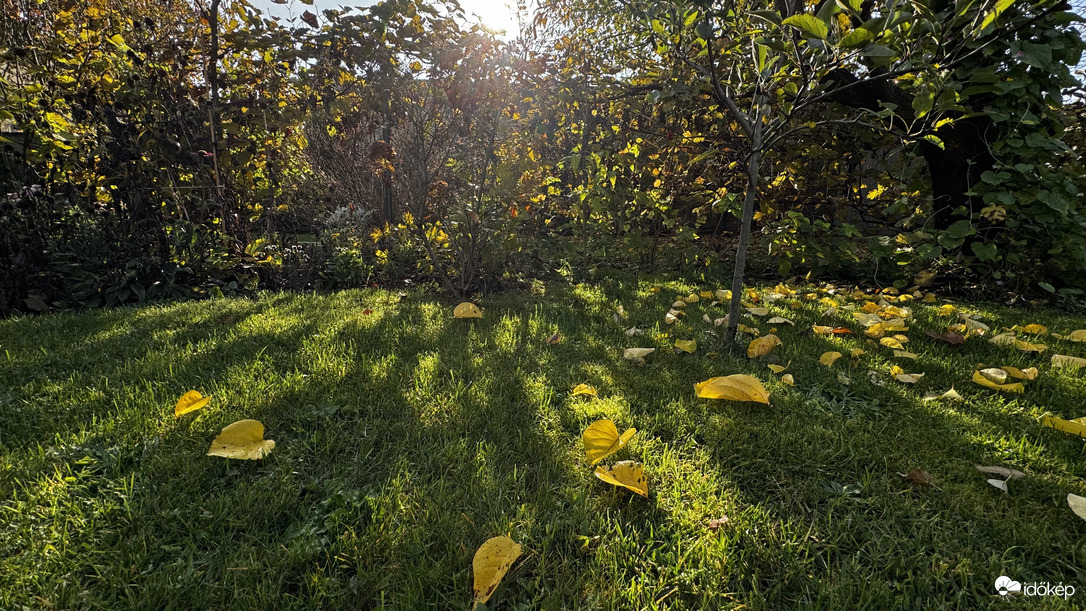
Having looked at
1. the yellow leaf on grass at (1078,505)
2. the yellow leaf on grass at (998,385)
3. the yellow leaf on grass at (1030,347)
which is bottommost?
the yellow leaf on grass at (1078,505)

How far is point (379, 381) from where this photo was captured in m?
1.97

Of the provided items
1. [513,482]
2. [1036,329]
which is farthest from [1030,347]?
[513,482]

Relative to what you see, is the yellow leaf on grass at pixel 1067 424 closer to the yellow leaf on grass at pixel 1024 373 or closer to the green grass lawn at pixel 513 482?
the green grass lawn at pixel 513 482

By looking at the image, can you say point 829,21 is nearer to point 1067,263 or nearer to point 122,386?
point 122,386

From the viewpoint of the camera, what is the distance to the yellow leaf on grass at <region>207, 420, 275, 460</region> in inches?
53.6

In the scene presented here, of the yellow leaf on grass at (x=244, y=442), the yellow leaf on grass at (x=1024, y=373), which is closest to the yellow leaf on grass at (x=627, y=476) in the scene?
the yellow leaf on grass at (x=244, y=442)

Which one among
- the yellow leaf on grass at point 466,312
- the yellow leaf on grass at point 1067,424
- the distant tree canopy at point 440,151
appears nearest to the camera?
the yellow leaf on grass at point 1067,424

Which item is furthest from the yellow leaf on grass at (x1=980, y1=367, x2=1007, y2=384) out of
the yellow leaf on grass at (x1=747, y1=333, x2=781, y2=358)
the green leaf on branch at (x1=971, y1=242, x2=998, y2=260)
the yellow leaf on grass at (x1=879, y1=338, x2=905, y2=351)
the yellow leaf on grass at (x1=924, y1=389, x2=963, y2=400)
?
the green leaf on branch at (x1=971, y1=242, x2=998, y2=260)

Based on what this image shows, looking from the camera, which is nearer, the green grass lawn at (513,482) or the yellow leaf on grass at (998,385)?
the green grass lawn at (513,482)

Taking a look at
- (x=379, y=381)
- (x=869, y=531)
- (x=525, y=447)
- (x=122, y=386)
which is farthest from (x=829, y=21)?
(x=122, y=386)

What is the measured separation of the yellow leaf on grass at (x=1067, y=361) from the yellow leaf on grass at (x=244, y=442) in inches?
133

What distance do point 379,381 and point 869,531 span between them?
1.82 m

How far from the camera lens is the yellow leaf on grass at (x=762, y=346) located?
2.30 m

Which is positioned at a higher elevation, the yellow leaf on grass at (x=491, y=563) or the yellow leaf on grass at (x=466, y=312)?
the yellow leaf on grass at (x=466, y=312)
